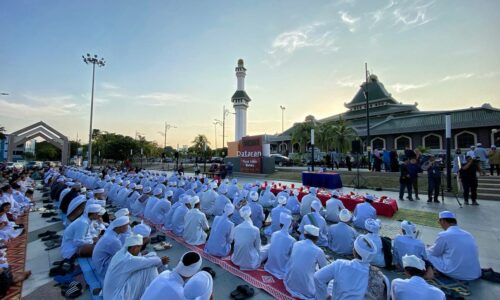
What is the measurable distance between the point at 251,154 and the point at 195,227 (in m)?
16.8

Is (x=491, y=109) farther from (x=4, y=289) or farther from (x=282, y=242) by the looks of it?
(x=4, y=289)

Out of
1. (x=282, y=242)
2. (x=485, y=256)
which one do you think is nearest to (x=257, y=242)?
(x=282, y=242)

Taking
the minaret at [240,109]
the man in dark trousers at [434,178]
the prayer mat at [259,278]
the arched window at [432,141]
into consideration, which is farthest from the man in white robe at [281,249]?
the arched window at [432,141]

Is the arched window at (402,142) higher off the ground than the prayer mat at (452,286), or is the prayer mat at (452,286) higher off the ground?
the arched window at (402,142)

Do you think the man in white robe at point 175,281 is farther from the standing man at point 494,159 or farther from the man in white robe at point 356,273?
the standing man at point 494,159

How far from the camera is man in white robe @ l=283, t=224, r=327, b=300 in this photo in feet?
11.4

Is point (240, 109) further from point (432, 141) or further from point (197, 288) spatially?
point (197, 288)

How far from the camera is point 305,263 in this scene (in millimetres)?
3494

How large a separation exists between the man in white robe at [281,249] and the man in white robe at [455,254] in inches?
102

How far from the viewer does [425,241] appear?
228 inches

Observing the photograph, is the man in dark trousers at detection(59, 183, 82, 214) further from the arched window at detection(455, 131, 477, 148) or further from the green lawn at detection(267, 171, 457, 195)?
the arched window at detection(455, 131, 477, 148)

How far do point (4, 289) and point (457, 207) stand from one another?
1241 cm

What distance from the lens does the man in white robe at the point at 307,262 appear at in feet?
11.4

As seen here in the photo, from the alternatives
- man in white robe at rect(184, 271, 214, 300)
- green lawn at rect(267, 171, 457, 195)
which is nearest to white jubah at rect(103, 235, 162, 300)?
man in white robe at rect(184, 271, 214, 300)
